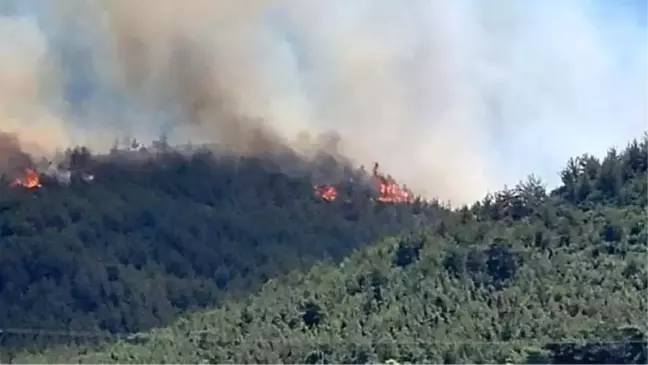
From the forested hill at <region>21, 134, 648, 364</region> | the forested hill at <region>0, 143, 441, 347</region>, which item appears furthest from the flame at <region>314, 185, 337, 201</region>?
the forested hill at <region>21, 134, 648, 364</region>

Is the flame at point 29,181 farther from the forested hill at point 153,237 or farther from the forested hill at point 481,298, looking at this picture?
the forested hill at point 481,298

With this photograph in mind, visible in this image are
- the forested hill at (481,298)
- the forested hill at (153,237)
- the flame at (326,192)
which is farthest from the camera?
the flame at (326,192)

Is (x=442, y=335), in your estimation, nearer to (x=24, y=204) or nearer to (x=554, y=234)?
(x=554, y=234)

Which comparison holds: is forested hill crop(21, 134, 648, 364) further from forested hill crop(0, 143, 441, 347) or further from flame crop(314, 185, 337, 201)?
flame crop(314, 185, 337, 201)

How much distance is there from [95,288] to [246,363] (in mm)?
43181

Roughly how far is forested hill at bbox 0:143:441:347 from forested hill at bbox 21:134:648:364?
18000 mm

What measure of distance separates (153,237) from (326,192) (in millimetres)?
26319

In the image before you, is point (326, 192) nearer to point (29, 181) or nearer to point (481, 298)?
point (29, 181)

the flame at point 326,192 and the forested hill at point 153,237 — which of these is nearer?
the forested hill at point 153,237

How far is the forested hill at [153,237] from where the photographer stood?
10519 centimetres

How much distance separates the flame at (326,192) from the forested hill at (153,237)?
A: 80 cm

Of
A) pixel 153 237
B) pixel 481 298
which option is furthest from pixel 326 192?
pixel 481 298

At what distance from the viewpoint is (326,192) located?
14750cm

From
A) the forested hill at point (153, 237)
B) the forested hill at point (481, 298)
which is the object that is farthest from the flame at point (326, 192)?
the forested hill at point (481, 298)
